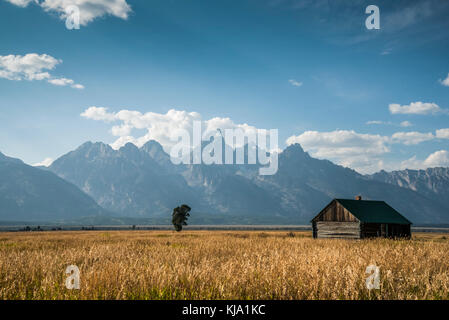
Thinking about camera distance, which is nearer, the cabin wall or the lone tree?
the cabin wall

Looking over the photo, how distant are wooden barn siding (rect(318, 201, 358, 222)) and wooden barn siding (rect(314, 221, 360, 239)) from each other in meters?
0.43

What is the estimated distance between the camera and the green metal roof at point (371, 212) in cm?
3747

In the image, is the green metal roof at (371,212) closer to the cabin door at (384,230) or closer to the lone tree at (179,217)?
the cabin door at (384,230)

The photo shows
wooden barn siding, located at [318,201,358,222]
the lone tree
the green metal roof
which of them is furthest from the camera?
the lone tree

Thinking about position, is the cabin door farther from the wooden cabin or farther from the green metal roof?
the green metal roof

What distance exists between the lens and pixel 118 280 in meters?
6.16

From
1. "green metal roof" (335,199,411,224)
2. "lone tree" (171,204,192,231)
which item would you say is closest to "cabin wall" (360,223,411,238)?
"green metal roof" (335,199,411,224)

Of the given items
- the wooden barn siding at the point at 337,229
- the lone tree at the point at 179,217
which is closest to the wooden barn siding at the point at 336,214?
the wooden barn siding at the point at 337,229

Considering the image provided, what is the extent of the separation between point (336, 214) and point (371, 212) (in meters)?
4.02

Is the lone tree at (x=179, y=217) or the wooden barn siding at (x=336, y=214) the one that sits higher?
the wooden barn siding at (x=336, y=214)

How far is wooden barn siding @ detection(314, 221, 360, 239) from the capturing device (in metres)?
36.7

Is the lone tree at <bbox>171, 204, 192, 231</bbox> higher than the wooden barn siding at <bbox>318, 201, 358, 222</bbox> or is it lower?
lower
